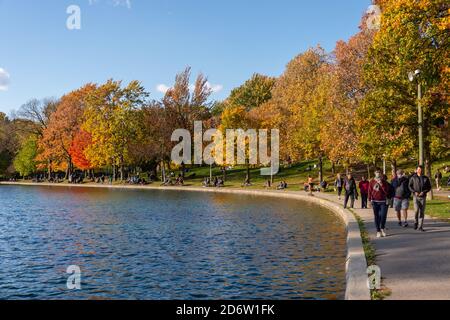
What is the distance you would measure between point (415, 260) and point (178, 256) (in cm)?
719

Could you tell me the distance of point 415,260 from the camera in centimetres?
1176

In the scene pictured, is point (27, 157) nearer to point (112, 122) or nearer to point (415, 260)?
point (112, 122)

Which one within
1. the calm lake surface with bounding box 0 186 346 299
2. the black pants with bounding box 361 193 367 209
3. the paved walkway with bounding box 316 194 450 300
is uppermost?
the black pants with bounding box 361 193 367 209

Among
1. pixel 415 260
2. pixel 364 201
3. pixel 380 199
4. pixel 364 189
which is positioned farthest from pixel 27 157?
pixel 415 260

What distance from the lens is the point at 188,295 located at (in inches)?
433

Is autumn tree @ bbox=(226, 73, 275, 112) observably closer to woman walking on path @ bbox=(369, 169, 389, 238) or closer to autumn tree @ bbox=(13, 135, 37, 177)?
autumn tree @ bbox=(13, 135, 37, 177)

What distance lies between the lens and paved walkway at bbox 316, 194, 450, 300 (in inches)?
352

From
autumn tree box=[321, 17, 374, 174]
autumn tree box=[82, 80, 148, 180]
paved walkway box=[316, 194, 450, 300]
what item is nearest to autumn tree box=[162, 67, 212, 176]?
autumn tree box=[82, 80, 148, 180]

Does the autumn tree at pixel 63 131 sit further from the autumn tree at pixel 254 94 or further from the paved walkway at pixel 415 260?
the paved walkway at pixel 415 260

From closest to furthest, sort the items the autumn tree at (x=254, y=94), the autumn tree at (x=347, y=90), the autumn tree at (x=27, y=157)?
the autumn tree at (x=347, y=90) → the autumn tree at (x=27, y=157) → the autumn tree at (x=254, y=94)

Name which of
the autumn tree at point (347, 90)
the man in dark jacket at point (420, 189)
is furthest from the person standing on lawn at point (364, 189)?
the autumn tree at point (347, 90)

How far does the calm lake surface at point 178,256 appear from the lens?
11.5 metres

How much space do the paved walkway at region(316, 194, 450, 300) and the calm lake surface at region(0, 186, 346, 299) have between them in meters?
1.20

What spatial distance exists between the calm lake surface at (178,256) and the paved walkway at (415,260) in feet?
3.94
